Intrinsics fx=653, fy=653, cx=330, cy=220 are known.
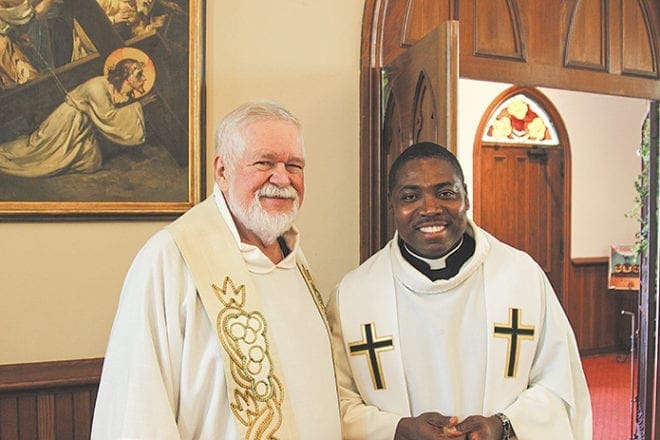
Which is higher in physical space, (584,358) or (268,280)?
(268,280)

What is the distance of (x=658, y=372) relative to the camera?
395 centimetres

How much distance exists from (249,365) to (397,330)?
1.77 feet

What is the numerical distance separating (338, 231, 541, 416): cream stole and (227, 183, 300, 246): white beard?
42cm

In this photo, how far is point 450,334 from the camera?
211 centimetres

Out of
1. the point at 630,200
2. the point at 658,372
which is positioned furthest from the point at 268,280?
the point at 630,200

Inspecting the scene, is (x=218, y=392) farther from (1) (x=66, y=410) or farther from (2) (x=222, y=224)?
(1) (x=66, y=410)

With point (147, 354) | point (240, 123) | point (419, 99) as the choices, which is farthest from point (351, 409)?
point (419, 99)

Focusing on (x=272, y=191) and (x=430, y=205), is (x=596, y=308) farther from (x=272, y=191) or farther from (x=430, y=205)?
(x=272, y=191)

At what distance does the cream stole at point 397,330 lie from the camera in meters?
2.08

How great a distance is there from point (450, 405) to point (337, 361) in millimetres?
403

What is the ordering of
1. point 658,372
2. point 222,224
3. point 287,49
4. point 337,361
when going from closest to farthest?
point 222,224 → point 337,361 → point 287,49 → point 658,372

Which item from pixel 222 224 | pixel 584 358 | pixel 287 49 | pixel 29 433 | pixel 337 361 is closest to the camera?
pixel 222 224

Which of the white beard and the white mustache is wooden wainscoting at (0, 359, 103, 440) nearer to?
the white beard

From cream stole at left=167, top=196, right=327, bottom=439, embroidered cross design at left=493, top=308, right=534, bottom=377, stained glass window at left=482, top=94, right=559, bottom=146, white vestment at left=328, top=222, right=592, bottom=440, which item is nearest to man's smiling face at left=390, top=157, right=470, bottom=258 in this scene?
white vestment at left=328, top=222, right=592, bottom=440
